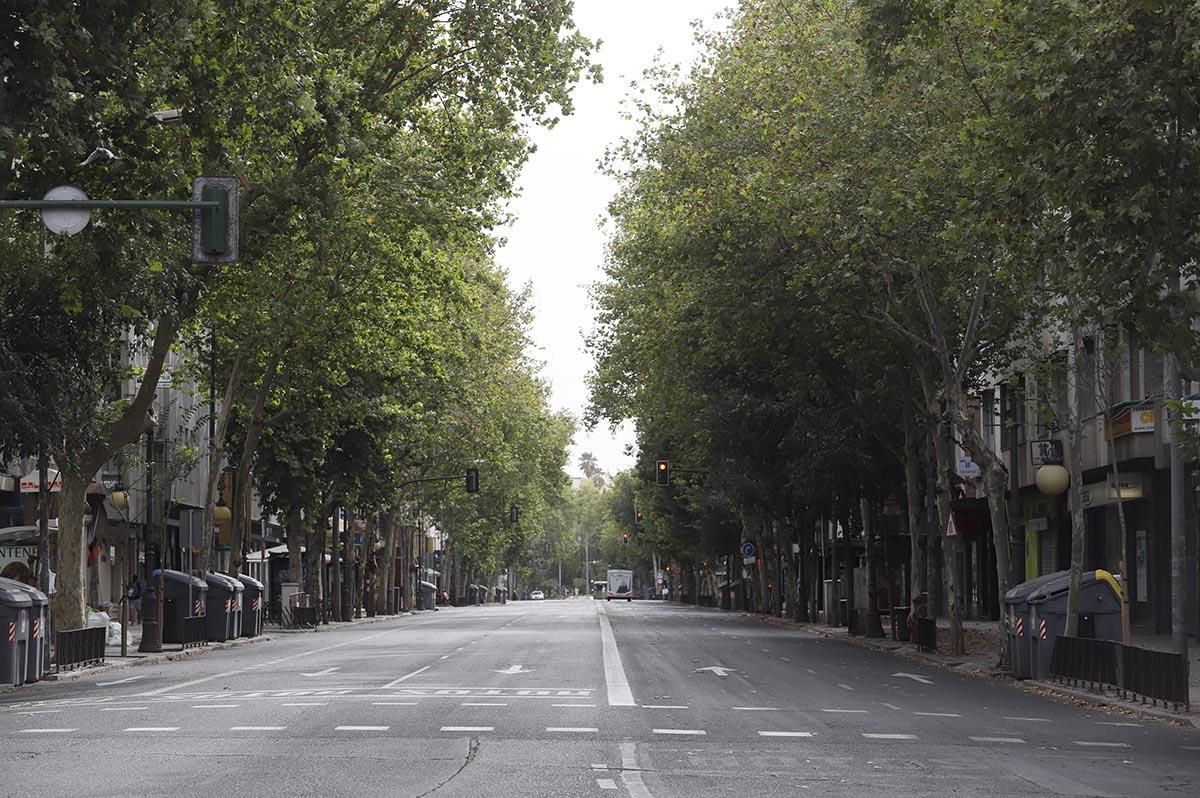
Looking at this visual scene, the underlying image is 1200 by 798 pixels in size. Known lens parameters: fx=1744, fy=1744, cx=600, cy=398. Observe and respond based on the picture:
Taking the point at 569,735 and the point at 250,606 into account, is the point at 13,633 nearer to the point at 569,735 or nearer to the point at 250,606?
the point at 569,735

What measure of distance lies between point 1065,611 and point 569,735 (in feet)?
41.0

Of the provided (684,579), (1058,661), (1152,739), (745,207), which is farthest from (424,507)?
(1152,739)

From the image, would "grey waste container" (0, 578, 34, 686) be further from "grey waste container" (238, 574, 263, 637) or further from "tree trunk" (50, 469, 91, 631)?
"grey waste container" (238, 574, 263, 637)

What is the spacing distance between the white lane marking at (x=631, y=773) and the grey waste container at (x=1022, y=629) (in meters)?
12.8

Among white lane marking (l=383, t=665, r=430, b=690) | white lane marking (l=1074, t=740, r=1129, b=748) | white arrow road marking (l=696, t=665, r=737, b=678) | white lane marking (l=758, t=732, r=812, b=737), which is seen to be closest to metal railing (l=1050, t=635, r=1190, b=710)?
white lane marking (l=1074, t=740, r=1129, b=748)

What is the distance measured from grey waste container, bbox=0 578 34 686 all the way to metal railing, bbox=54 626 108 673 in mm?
2913

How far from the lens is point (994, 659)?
105 ft

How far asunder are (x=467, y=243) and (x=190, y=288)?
7.62 m

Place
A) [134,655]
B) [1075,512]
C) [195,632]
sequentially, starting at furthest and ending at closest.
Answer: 1. [195,632]
2. [134,655]
3. [1075,512]

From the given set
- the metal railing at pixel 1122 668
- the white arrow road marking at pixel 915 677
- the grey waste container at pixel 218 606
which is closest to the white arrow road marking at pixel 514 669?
the white arrow road marking at pixel 915 677

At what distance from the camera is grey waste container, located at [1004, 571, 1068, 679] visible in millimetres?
26375

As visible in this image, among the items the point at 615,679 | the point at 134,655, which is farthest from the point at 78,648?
the point at 615,679

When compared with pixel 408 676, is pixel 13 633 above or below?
above

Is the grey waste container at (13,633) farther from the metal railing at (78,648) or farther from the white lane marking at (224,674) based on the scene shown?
the metal railing at (78,648)
